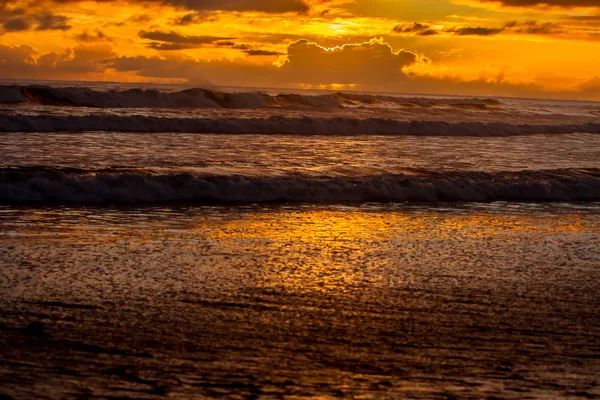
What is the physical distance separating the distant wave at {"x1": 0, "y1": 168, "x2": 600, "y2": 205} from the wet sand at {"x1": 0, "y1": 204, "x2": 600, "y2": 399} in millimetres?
1822

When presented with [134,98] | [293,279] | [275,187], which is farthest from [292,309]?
[134,98]

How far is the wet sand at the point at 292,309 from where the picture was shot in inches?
184

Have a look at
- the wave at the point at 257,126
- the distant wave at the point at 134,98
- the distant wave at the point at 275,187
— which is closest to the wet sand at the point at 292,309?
the distant wave at the point at 275,187

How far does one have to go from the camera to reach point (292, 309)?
6.19 m

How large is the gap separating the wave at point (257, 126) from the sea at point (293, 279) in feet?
32.0

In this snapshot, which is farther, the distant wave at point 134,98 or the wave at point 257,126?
the distant wave at point 134,98

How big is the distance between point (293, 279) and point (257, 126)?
77.6 feet

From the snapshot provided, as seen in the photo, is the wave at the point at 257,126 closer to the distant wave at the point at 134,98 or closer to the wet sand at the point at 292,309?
the distant wave at the point at 134,98

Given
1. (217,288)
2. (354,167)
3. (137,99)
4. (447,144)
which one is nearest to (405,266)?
(217,288)

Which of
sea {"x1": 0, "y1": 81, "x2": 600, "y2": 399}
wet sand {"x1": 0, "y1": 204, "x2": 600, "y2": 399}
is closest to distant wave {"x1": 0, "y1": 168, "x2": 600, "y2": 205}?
sea {"x1": 0, "y1": 81, "x2": 600, "y2": 399}

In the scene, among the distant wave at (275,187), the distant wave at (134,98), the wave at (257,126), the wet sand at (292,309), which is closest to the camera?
the wet sand at (292,309)

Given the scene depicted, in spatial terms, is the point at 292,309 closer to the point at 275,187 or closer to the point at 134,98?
the point at 275,187

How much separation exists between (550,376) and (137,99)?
38.1m

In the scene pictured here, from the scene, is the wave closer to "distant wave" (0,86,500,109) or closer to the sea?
the sea
